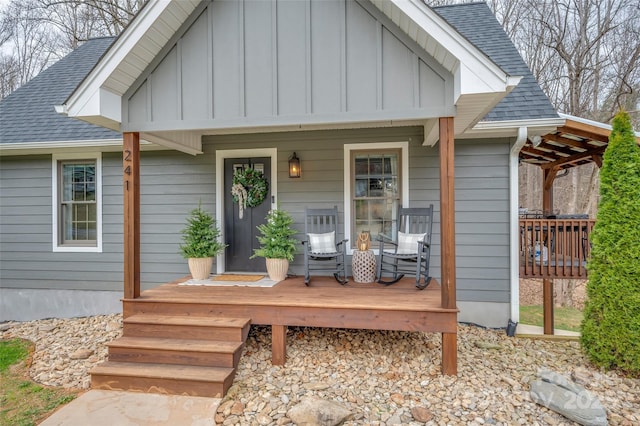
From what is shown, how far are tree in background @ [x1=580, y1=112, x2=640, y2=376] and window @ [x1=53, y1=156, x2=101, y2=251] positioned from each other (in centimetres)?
684

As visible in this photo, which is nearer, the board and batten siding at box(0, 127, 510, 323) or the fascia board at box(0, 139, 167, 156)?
the board and batten siding at box(0, 127, 510, 323)

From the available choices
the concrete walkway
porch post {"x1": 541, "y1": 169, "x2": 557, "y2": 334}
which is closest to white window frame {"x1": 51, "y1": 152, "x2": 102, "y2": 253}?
the concrete walkway

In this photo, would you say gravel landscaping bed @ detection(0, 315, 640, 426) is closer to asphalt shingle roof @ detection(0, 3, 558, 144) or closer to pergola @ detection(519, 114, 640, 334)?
pergola @ detection(519, 114, 640, 334)

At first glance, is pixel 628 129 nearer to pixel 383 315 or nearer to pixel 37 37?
pixel 383 315

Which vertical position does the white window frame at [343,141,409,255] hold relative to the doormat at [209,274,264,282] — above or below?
above

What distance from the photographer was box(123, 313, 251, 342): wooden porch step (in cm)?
328

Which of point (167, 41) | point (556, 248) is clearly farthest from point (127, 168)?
point (556, 248)

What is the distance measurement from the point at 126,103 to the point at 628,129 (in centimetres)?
514

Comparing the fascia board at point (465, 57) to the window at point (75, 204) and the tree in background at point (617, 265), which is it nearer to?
the tree in background at point (617, 265)

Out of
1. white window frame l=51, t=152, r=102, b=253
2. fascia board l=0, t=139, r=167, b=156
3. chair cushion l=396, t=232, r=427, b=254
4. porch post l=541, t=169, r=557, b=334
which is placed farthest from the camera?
white window frame l=51, t=152, r=102, b=253

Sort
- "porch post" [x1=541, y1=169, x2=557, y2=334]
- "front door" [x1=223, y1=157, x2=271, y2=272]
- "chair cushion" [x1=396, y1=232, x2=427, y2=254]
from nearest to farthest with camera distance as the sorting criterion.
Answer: "chair cushion" [x1=396, y1=232, x2=427, y2=254]
"porch post" [x1=541, y1=169, x2=557, y2=334]
"front door" [x1=223, y1=157, x2=271, y2=272]

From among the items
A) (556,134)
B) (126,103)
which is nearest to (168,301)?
(126,103)

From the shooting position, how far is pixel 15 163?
574 cm

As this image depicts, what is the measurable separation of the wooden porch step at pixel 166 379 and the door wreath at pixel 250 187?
8.71 feet
